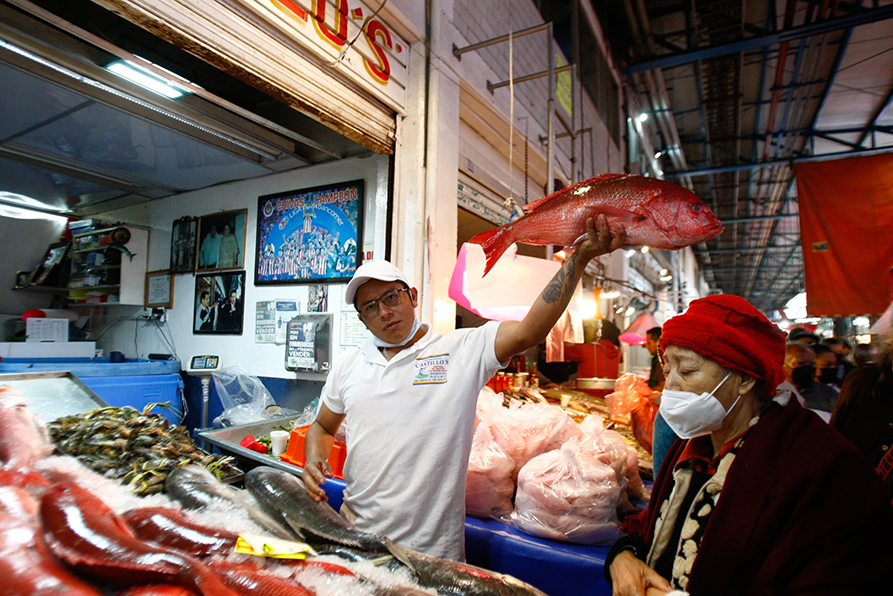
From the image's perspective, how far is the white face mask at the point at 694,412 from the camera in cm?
146

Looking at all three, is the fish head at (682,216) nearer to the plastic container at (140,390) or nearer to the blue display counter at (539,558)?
the blue display counter at (539,558)

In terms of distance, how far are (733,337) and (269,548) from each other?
58.9 inches

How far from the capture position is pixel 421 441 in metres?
1.94

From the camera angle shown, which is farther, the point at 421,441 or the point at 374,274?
the point at 374,274

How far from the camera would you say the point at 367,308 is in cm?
216

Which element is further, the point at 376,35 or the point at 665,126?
the point at 665,126

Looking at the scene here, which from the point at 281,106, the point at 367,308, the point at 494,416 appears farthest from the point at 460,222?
the point at 367,308

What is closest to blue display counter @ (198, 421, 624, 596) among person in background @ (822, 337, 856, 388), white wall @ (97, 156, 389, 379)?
white wall @ (97, 156, 389, 379)

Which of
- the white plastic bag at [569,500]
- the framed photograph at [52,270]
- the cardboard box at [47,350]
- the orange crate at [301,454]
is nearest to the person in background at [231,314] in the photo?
the cardboard box at [47,350]

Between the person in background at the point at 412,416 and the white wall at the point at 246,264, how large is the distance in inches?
67.3

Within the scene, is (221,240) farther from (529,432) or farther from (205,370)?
(529,432)

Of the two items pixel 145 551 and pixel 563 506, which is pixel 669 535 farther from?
pixel 145 551

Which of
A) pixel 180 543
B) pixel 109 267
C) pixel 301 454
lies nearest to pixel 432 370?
pixel 180 543

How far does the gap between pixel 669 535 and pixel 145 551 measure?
1564mm
